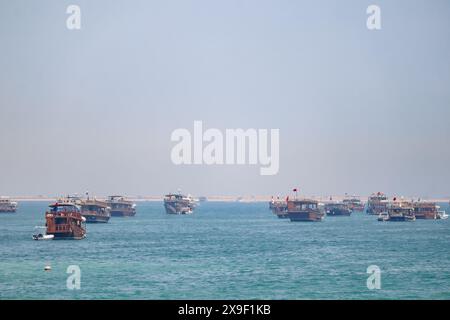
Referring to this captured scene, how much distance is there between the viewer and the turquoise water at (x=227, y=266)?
56562 mm

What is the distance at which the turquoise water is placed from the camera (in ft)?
186

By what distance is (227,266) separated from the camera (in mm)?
73562

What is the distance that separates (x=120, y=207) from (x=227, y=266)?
120641 millimetres

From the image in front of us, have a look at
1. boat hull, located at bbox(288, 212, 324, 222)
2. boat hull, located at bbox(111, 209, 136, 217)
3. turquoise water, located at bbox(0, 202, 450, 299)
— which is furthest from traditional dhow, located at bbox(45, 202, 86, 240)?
boat hull, located at bbox(111, 209, 136, 217)

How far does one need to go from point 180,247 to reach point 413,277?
1477 inches

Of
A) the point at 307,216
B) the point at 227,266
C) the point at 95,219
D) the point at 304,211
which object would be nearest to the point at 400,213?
the point at 307,216

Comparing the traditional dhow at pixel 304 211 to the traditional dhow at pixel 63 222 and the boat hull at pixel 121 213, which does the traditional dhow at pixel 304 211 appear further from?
the traditional dhow at pixel 63 222

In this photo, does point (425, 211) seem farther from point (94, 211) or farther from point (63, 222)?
point (63, 222)

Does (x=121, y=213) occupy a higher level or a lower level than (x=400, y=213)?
lower

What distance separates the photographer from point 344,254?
86750 millimetres

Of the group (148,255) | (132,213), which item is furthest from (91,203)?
(148,255)

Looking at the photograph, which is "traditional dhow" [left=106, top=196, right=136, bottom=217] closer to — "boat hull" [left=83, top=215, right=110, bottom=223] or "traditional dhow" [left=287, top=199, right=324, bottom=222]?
"boat hull" [left=83, top=215, right=110, bottom=223]
